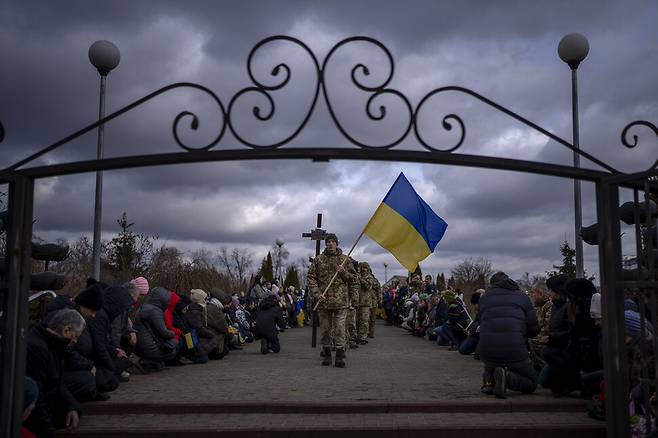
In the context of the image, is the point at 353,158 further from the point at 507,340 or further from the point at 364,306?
the point at 364,306

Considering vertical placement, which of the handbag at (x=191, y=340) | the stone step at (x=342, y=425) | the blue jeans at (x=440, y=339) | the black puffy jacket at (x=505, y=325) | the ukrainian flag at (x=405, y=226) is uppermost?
the ukrainian flag at (x=405, y=226)

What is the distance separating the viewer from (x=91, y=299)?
8484 mm

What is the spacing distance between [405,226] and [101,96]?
212 inches

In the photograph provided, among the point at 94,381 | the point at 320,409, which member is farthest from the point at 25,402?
the point at 320,409

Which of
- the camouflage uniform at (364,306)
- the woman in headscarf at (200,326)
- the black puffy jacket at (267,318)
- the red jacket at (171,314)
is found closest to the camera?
the red jacket at (171,314)

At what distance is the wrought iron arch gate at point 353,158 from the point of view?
538 cm

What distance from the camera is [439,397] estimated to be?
28.6 ft

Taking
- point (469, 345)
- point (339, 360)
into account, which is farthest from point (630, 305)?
point (469, 345)

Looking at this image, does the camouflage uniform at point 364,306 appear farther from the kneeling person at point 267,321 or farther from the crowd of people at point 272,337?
the kneeling person at point 267,321

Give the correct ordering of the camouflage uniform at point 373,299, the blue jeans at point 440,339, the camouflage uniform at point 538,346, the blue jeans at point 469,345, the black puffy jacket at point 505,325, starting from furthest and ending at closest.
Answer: the camouflage uniform at point 373,299 → the blue jeans at point 440,339 → the blue jeans at point 469,345 → the camouflage uniform at point 538,346 → the black puffy jacket at point 505,325

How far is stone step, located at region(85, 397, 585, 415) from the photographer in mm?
8023

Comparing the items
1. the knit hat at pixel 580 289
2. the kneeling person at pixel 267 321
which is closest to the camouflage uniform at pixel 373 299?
the kneeling person at pixel 267 321

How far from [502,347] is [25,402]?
5388 mm

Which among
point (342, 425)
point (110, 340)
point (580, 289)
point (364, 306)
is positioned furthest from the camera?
point (364, 306)
